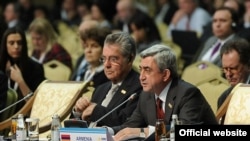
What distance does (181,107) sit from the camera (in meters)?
6.87

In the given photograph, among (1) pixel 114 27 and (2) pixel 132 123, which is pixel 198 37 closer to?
(1) pixel 114 27

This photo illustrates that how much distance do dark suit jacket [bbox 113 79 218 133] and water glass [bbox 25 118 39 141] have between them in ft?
2.50

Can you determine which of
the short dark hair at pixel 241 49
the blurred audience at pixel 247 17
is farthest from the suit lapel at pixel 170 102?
the blurred audience at pixel 247 17

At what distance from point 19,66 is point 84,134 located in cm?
386

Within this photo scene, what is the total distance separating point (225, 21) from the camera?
10.7 metres

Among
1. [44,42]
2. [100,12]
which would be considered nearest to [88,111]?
[44,42]

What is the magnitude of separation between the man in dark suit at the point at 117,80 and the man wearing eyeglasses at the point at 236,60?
2.50 feet

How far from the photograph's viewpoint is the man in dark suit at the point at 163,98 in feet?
22.3

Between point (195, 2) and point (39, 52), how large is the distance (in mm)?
3245

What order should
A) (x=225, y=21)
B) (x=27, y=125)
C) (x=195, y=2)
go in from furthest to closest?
(x=195, y=2) → (x=225, y=21) → (x=27, y=125)

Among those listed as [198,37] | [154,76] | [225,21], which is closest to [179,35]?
[198,37]

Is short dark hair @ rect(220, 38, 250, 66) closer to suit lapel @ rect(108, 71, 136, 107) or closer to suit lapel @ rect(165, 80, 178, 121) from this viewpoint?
suit lapel @ rect(108, 71, 136, 107)

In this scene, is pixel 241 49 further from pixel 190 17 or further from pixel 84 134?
pixel 190 17

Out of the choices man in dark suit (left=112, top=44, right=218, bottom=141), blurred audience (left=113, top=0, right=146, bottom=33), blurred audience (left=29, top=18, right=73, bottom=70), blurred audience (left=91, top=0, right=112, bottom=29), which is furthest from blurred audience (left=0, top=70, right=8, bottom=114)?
blurred audience (left=91, top=0, right=112, bottom=29)
